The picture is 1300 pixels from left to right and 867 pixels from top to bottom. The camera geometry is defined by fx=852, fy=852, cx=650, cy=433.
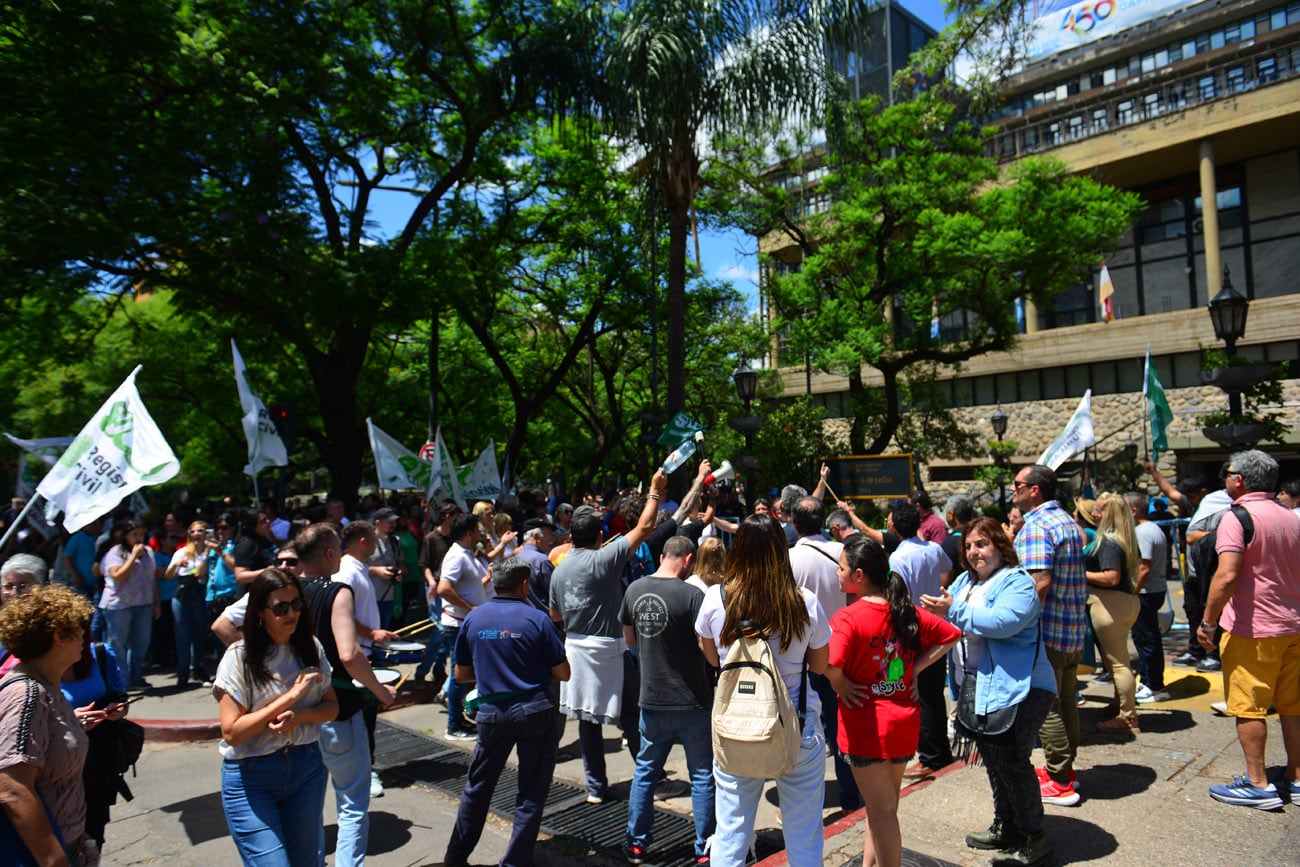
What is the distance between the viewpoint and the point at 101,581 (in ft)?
33.2

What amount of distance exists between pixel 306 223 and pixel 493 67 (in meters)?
4.69

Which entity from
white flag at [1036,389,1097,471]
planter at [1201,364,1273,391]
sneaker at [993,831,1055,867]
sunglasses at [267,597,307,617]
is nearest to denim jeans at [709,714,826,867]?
sneaker at [993,831,1055,867]

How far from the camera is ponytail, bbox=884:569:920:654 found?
4.20 meters

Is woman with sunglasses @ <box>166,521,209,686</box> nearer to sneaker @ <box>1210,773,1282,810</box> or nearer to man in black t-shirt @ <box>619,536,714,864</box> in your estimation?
man in black t-shirt @ <box>619,536,714,864</box>

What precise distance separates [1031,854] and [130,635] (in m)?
8.99

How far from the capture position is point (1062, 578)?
5.48m

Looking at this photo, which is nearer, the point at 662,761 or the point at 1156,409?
the point at 662,761

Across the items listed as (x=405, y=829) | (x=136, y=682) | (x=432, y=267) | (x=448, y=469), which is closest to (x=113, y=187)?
(x=432, y=267)

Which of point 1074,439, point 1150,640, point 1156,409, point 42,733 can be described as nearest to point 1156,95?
point 1156,409

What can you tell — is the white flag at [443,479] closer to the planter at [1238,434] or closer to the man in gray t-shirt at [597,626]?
the man in gray t-shirt at [597,626]

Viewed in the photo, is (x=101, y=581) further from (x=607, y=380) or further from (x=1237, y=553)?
(x=607, y=380)

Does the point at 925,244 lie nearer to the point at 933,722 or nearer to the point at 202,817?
the point at 933,722

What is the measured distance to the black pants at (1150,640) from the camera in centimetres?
782

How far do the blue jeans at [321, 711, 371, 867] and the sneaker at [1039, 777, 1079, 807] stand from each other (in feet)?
13.4
